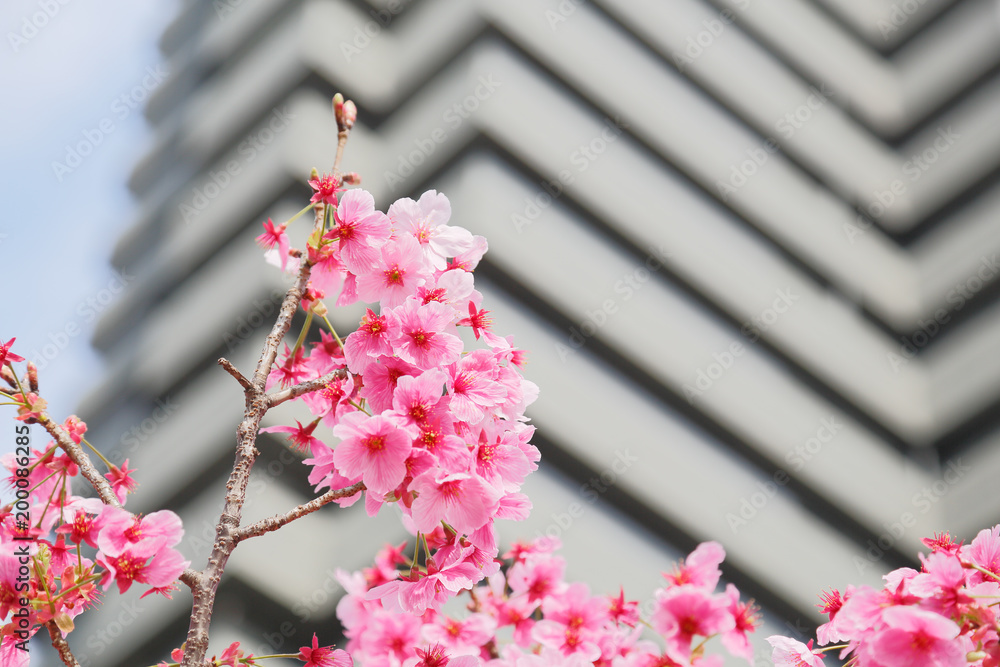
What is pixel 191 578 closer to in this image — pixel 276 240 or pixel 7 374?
pixel 7 374

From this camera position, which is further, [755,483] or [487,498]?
[755,483]

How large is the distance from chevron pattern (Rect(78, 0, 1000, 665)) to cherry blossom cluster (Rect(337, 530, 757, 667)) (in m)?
0.65

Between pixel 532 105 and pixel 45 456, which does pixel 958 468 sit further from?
pixel 45 456

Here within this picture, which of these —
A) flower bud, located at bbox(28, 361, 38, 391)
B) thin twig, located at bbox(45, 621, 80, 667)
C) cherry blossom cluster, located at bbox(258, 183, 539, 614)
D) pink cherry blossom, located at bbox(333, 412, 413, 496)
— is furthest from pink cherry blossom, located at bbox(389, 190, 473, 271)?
thin twig, located at bbox(45, 621, 80, 667)

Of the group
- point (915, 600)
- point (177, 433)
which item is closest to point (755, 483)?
point (915, 600)

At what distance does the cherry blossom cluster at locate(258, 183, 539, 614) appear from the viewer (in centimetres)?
70

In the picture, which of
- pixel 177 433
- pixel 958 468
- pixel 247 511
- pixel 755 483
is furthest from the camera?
pixel 958 468

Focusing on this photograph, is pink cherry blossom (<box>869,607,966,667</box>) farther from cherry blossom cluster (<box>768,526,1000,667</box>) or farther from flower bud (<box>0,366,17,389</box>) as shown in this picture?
flower bud (<box>0,366,17,389</box>)

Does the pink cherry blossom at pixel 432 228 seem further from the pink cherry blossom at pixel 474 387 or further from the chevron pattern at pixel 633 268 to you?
the chevron pattern at pixel 633 268

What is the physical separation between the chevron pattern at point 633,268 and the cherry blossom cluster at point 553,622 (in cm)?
65

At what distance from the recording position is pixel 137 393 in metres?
2.28

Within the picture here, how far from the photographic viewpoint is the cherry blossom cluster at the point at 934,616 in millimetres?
615

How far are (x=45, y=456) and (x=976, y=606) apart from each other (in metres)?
1.05

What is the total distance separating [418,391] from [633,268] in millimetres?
1951
